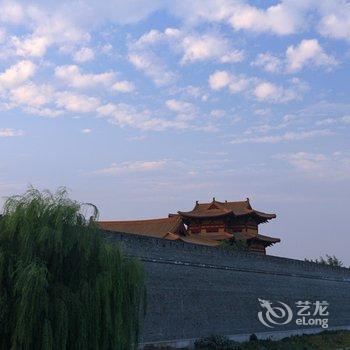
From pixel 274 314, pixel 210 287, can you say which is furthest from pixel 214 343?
pixel 274 314

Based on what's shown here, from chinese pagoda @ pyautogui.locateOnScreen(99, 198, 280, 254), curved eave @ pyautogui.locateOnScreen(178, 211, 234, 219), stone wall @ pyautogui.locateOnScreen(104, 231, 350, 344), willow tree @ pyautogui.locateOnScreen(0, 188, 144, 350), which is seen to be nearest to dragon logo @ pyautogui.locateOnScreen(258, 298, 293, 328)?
stone wall @ pyautogui.locateOnScreen(104, 231, 350, 344)

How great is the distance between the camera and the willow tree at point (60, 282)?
27.0 feet

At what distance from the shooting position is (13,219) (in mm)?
8852

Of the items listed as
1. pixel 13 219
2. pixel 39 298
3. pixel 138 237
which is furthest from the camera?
pixel 138 237

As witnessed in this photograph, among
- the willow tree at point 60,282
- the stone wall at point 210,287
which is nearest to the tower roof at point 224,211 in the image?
the stone wall at point 210,287

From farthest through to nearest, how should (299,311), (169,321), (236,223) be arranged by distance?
1. (236,223)
2. (299,311)
3. (169,321)

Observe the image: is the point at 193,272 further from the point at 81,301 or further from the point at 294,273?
the point at 81,301

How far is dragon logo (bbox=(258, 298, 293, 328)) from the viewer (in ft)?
68.1

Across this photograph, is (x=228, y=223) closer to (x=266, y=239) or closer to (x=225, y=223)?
(x=225, y=223)

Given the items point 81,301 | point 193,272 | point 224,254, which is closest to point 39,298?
point 81,301

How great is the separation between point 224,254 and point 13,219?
11.0 metres

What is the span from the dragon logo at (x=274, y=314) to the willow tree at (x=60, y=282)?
11.8 m

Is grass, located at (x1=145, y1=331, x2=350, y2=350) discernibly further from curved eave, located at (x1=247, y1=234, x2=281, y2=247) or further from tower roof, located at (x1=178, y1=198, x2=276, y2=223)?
tower roof, located at (x1=178, y1=198, x2=276, y2=223)

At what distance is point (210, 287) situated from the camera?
18.0 metres
